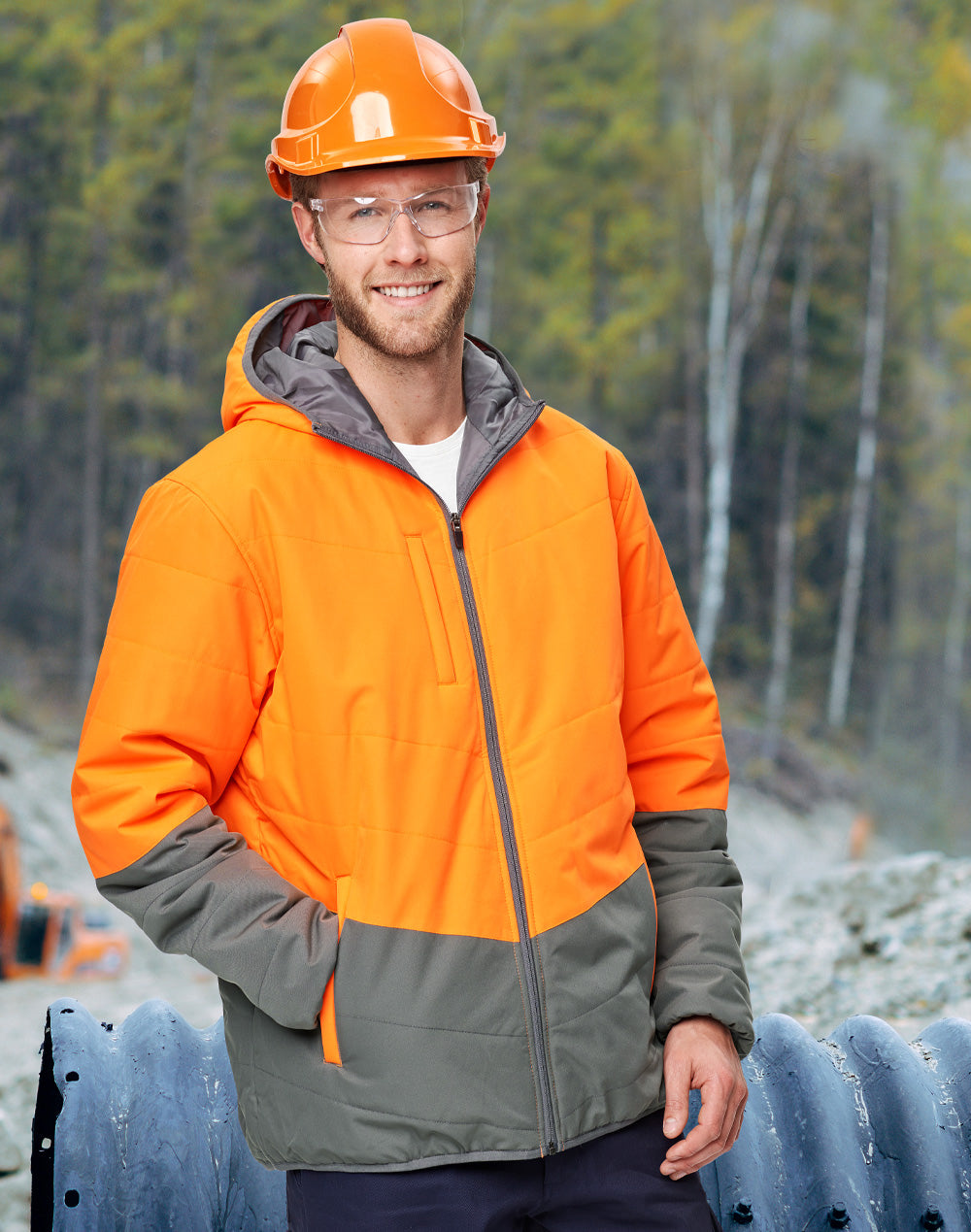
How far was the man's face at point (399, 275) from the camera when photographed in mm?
1361

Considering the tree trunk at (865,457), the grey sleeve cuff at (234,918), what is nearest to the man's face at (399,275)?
the grey sleeve cuff at (234,918)

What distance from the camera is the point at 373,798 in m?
1.21

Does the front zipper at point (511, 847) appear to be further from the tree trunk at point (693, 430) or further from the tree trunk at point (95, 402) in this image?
the tree trunk at point (693, 430)

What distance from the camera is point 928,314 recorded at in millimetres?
13812

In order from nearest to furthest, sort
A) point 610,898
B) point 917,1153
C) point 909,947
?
1. point 610,898
2. point 917,1153
3. point 909,947

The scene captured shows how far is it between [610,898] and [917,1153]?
0.95 meters

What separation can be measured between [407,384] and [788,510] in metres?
13.0

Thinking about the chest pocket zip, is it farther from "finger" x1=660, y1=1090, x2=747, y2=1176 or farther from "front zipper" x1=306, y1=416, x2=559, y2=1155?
"finger" x1=660, y1=1090, x2=747, y2=1176

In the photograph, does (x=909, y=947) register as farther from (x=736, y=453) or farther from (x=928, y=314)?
(x=928, y=314)

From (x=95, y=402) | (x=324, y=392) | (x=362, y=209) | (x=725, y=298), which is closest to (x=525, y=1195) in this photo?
(x=324, y=392)

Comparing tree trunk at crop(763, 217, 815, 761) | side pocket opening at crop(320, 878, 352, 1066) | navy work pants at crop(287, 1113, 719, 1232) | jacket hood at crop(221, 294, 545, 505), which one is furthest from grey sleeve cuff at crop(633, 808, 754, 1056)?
tree trunk at crop(763, 217, 815, 761)

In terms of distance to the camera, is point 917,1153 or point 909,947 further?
point 909,947

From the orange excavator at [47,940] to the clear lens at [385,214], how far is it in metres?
6.75

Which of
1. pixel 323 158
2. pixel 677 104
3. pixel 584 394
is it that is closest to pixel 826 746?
pixel 584 394
